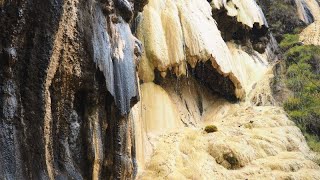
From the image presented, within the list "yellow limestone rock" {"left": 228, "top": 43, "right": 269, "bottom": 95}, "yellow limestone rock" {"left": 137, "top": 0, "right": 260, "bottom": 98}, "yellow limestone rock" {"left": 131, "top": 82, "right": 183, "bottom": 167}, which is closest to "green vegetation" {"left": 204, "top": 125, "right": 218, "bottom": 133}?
"yellow limestone rock" {"left": 131, "top": 82, "right": 183, "bottom": 167}

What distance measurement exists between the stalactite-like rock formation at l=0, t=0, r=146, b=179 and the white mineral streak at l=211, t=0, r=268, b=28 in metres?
11.4

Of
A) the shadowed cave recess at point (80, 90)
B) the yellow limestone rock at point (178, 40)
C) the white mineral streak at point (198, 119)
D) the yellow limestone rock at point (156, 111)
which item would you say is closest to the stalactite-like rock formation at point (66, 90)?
the shadowed cave recess at point (80, 90)

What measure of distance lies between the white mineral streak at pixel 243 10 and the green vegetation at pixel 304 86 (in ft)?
7.79

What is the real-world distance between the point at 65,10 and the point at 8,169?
2338 mm

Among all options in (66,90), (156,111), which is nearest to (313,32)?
(156,111)

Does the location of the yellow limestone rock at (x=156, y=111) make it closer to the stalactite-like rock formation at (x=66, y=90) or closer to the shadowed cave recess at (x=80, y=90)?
the shadowed cave recess at (x=80, y=90)

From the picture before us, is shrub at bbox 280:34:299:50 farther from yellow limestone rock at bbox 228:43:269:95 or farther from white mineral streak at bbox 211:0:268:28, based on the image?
yellow limestone rock at bbox 228:43:269:95

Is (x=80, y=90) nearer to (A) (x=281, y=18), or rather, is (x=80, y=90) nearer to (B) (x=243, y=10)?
(B) (x=243, y=10)

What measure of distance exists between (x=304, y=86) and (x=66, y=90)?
1361 centimetres

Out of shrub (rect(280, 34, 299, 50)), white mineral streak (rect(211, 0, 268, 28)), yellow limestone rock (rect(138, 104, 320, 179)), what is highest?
white mineral streak (rect(211, 0, 268, 28))

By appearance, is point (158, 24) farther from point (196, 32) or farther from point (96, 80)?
point (96, 80)

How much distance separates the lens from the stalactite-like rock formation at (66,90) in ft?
17.0

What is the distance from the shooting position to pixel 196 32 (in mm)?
14750

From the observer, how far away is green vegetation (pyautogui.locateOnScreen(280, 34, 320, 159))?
14.9m
